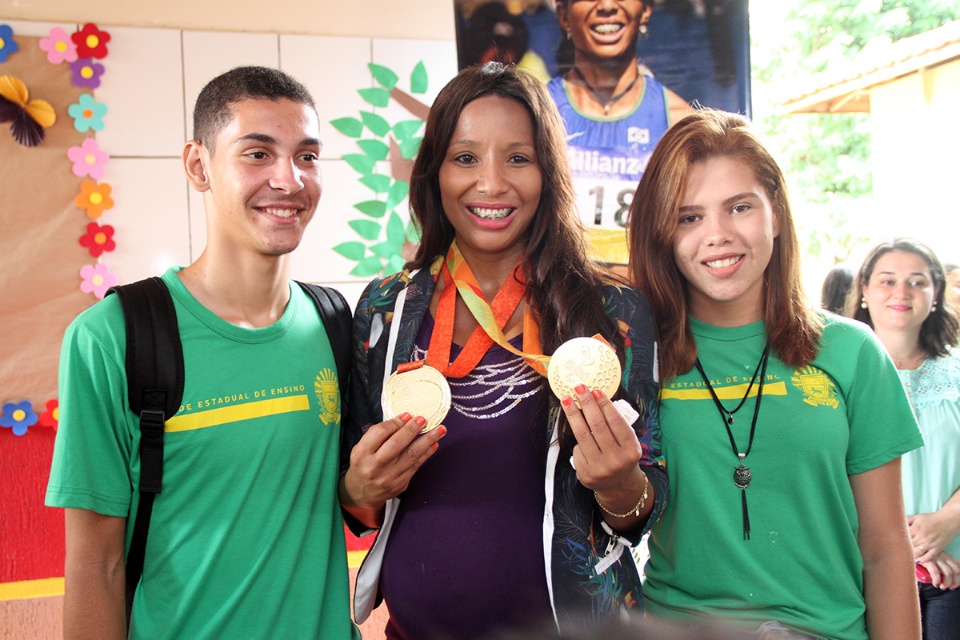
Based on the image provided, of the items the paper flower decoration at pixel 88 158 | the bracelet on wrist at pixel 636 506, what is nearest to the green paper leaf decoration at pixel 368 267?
the paper flower decoration at pixel 88 158

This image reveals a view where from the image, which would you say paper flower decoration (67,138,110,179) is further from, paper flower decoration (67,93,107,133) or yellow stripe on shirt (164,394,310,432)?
yellow stripe on shirt (164,394,310,432)

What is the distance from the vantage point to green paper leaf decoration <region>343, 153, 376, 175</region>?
3.46 metres

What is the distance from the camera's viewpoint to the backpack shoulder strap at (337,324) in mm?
1838

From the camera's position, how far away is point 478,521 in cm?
159

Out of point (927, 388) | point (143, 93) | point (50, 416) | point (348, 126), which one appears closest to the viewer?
point (927, 388)

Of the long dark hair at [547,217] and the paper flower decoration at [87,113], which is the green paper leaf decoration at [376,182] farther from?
the long dark hair at [547,217]

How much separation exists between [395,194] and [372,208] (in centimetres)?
12

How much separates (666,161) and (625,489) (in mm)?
825

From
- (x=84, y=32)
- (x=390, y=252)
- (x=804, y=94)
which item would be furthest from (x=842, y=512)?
(x=804, y=94)

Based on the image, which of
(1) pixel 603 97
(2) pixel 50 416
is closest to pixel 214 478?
(2) pixel 50 416

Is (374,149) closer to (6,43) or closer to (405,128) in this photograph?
(405,128)

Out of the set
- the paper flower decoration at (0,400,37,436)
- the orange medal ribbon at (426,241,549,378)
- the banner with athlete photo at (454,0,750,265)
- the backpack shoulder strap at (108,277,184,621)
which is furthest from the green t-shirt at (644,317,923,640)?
the paper flower decoration at (0,400,37,436)

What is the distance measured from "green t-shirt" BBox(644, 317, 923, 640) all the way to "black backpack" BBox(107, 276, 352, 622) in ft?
3.52

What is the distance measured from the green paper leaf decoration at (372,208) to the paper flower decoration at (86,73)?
1163 mm
